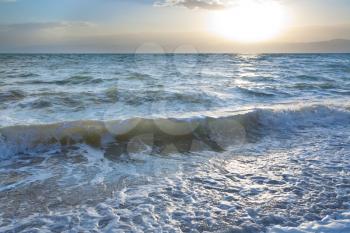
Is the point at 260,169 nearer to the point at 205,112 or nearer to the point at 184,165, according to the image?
the point at 184,165

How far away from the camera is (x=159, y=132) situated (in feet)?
31.7

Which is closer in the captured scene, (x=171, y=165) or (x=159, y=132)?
(x=171, y=165)

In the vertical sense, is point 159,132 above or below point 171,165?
above

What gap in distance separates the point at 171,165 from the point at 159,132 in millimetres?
2673

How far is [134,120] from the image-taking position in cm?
1016

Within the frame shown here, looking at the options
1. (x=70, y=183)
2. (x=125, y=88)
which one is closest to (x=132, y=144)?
(x=70, y=183)

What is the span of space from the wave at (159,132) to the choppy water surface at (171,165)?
3cm

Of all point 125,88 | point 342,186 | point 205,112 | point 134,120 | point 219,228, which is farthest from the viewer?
point 125,88

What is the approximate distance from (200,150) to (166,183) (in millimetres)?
2422

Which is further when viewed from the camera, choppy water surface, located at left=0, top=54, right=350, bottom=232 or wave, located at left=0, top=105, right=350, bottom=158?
wave, located at left=0, top=105, right=350, bottom=158

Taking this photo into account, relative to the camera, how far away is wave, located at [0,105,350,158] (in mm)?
8445

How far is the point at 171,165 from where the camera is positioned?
707cm

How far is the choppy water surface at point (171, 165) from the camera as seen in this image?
471cm

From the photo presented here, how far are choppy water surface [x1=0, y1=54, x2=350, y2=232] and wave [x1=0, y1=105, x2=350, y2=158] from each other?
0.10ft
